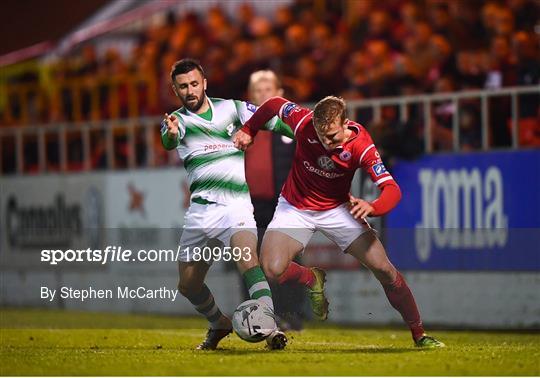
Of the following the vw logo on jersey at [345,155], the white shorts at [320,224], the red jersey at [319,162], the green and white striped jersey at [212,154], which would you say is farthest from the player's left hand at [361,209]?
the green and white striped jersey at [212,154]

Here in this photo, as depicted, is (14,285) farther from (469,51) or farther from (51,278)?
(469,51)

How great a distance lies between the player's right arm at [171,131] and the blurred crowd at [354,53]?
421 centimetres

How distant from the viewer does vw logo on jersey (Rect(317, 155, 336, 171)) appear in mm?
10469

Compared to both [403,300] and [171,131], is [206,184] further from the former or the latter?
[403,300]

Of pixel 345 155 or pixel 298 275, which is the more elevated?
pixel 345 155

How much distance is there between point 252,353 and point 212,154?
1.63 metres

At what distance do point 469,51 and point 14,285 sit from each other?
22.3ft

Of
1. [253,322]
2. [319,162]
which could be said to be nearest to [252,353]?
[253,322]

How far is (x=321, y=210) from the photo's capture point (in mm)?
10727

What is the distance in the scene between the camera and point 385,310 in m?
14.6

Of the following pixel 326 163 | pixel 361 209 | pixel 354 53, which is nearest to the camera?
pixel 361 209

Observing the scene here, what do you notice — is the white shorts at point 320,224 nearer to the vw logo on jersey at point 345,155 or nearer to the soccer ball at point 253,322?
the vw logo on jersey at point 345,155

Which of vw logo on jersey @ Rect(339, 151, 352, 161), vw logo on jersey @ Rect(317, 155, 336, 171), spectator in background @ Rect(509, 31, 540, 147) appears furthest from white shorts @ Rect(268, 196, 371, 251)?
spectator in background @ Rect(509, 31, 540, 147)

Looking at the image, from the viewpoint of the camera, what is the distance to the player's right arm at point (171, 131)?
10.5m
